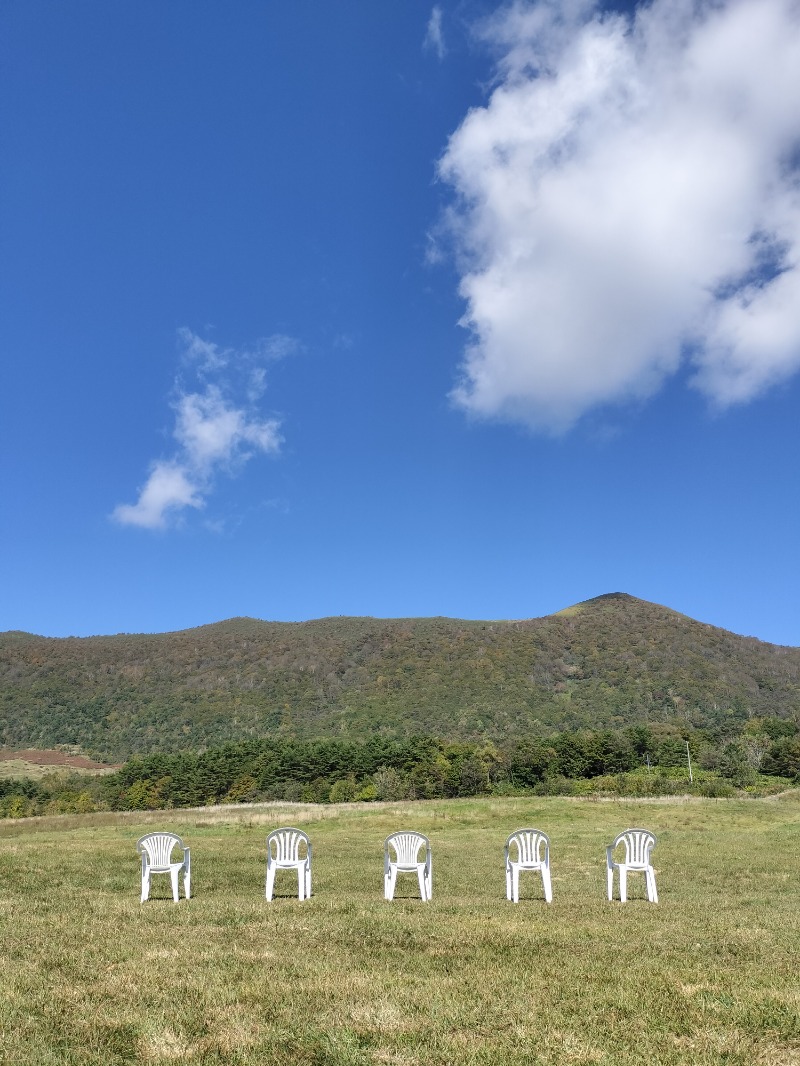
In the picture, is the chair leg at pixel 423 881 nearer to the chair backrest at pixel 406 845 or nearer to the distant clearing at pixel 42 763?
the chair backrest at pixel 406 845

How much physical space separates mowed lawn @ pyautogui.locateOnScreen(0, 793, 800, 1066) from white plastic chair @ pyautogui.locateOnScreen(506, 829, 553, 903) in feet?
1.20

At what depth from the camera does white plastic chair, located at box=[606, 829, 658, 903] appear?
11703 mm

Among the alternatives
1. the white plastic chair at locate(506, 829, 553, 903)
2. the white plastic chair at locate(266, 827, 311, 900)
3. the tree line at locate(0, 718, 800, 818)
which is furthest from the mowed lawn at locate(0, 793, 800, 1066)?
the tree line at locate(0, 718, 800, 818)

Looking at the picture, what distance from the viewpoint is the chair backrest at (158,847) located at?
11852 mm

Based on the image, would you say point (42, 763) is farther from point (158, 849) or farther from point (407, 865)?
point (407, 865)

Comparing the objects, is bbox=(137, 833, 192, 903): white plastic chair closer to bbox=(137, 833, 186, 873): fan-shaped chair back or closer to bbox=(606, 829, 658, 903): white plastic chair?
bbox=(137, 833, 186, 873): fan-shaped chair back

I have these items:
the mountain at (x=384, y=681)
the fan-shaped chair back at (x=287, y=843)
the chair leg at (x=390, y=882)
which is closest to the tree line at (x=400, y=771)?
the mountain at (x=384, y=681)

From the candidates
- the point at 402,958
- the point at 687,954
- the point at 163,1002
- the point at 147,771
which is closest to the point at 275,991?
the point at 163,1002

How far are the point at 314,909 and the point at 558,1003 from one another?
5199 millimetres

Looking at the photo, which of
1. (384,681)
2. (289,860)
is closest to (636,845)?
(289,860)

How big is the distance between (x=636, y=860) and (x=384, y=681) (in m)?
98.5

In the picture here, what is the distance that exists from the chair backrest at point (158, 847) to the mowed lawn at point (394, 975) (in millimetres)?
717

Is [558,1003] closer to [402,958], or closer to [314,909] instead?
[402,958]

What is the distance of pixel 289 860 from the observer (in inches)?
464
